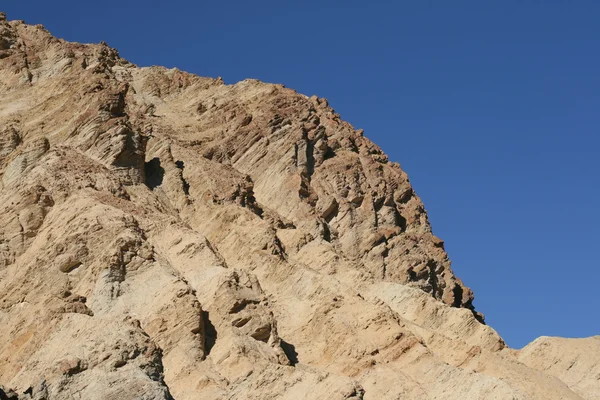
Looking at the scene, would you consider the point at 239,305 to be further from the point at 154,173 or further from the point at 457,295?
the point at 457,295

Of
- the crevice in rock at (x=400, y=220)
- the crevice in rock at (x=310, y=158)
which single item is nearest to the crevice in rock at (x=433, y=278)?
the crevice in rock at (x=400, y=220)

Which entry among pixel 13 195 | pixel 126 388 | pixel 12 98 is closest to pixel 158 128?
pixel 12 98

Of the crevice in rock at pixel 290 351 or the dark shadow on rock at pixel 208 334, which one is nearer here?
the dark shadow on rock at pixel 208 334

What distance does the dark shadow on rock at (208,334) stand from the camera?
4574 cm

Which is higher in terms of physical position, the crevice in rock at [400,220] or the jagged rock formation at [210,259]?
the crevice in rock at [400,220]

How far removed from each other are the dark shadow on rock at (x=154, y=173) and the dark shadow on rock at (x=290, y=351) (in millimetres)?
15197

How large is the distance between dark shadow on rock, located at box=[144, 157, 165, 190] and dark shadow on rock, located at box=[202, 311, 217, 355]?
57.9 ft

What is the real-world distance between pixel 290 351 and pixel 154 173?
1779 cm

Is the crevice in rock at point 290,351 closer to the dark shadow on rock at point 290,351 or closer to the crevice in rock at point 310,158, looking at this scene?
the dark shadow on rock at point 290,351

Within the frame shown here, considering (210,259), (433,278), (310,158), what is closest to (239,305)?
(210,259)

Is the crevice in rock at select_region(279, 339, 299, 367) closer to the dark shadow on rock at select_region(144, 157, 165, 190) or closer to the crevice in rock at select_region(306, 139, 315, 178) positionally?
the dark shadow on rock at select_region(144, 157, 165, 190)

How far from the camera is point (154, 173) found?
6550 cm

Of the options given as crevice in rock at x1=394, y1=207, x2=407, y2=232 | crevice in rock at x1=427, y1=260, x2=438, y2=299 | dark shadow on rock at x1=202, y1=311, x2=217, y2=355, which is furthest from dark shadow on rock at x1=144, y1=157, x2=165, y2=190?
crevice in rock at x1=394, y1=207, x2=407, y2=232

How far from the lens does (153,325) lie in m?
44.7
